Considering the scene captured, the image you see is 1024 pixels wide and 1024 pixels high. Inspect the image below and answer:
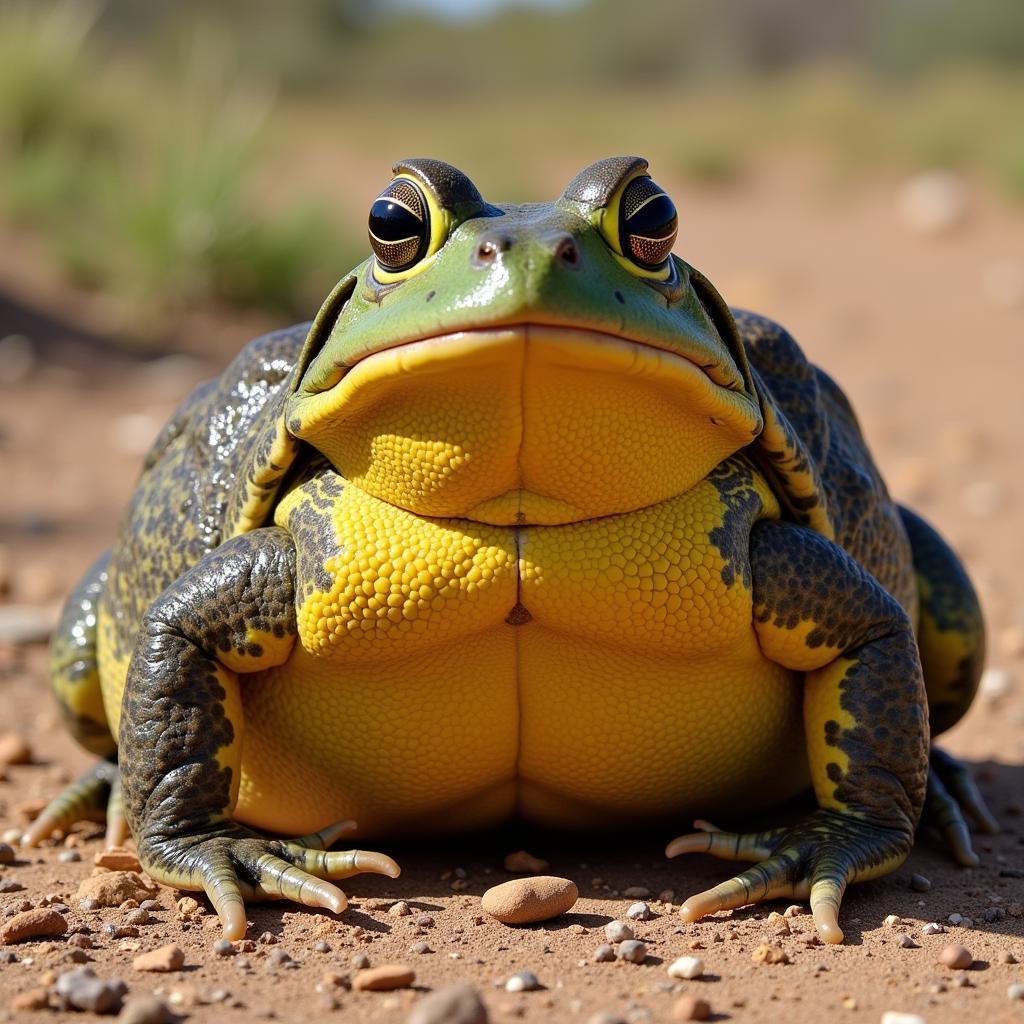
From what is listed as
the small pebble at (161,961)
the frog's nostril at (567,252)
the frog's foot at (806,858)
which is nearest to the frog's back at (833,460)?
the frog's foot at (806,858)

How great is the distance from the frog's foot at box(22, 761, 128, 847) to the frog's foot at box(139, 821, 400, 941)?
0.56 metres

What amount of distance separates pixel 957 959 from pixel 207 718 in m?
1.54

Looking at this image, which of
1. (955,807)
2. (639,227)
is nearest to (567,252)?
(639,227)

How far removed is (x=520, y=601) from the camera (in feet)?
9.55

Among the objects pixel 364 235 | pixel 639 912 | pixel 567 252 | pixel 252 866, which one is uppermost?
pixel 364 235

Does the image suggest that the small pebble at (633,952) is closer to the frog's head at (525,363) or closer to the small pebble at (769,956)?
the small pebble at (769,956)

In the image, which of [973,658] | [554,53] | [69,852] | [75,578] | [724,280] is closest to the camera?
[69,852]

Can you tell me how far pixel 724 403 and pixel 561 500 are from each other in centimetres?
37

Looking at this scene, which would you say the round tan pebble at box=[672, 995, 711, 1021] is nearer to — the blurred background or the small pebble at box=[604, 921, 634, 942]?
the small pebble at box=[604, 921, 634, 942]

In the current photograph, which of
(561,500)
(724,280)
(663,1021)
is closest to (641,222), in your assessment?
(561,500)

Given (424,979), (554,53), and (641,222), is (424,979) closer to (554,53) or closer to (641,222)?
(641,222)

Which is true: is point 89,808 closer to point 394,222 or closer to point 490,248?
point 394,222

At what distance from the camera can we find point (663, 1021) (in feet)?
8.23

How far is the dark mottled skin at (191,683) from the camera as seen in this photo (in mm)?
3113
